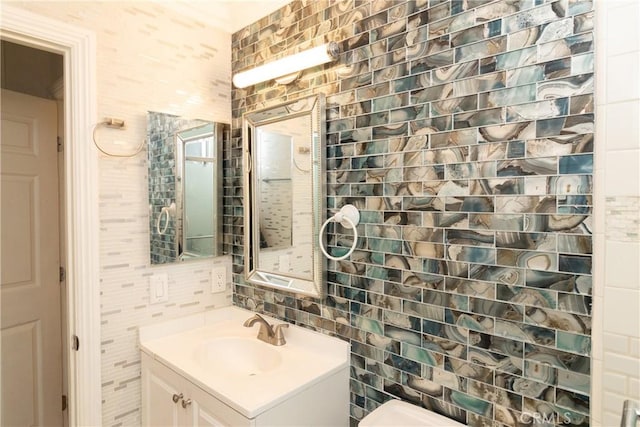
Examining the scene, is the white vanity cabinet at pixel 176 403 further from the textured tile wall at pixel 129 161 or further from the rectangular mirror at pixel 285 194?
the rectangular mirror at pixel 285 194

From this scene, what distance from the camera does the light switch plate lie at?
5.36ft

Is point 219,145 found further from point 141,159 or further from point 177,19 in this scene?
point 177,19

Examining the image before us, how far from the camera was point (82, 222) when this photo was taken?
1432mm

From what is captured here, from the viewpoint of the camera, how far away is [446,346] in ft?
3.70

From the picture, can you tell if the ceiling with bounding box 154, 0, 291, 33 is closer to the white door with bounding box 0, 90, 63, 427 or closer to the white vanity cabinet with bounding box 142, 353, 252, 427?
the white door with bounding box 0, 90, 63, 427

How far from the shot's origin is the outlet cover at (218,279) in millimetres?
1851

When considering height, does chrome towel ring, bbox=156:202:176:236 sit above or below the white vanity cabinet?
above

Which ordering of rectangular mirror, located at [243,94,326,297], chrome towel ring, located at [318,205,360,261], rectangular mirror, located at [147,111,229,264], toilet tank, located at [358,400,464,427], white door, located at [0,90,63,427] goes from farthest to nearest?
white door, located at [0,90,63,427] → rectangular mirror, located at [147,111,229,264] → rectangular mirror, located at [243,94,326,297] → chrome towel ring, located at [318,205,360,261] → toilet tank, located at [358,400,464,427]

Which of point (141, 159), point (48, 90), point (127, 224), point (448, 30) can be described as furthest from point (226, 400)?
point (48, 90)

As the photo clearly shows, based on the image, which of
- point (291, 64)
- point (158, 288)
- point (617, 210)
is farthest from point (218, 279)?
point (617, 210)

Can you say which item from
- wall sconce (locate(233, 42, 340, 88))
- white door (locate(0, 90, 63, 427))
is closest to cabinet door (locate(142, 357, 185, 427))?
white door (locate(0, 90, 63, 427))

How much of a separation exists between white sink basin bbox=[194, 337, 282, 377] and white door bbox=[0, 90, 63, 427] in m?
1.26

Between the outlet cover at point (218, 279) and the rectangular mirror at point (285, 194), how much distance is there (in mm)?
190

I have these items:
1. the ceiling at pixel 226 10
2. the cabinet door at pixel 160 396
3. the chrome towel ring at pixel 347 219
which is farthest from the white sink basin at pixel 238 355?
the ceiling at pixel 226 10
